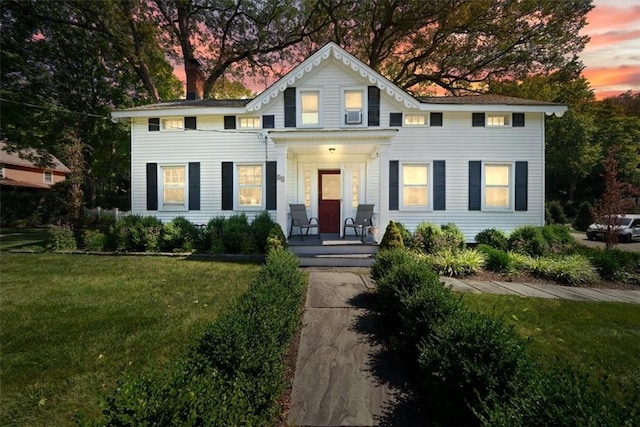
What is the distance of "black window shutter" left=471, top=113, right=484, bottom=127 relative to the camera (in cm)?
1002

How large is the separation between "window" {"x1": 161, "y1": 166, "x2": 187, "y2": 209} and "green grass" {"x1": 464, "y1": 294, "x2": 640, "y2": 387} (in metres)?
9.76

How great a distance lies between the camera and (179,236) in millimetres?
9383

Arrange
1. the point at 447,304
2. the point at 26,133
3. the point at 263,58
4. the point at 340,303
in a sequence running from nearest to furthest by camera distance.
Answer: the point at 447,304
the point at 340,303
the point at 26,133
the point at 263,58

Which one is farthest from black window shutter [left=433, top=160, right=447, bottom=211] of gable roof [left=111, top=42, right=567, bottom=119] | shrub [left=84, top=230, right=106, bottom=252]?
shrub [left=84, top=230, right=106, bottom=252]

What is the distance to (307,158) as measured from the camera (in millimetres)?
10406

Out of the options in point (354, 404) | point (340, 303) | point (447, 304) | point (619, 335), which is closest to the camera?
point (354, 404)

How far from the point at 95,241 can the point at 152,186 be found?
2.55 metres

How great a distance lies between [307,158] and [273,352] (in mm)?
8595

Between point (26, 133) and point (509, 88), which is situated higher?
point (509, 88)

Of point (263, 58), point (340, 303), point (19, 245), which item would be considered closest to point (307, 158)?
point (340, 303)

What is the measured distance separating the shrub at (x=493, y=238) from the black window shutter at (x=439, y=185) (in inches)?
60.6

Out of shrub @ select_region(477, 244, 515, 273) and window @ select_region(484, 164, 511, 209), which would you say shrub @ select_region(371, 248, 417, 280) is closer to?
shrub @ select_region(477, 244, 515, 273)

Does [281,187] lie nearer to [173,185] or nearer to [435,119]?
[173,185]

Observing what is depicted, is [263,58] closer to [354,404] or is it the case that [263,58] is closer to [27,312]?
[27,312]
